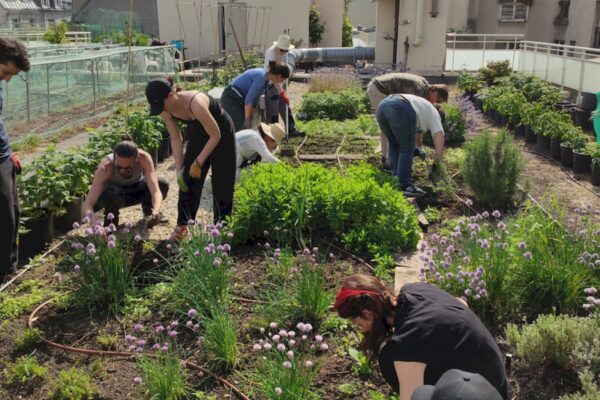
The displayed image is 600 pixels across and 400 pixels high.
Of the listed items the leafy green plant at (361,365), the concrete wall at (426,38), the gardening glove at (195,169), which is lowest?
the leafy green plant at (361,365)

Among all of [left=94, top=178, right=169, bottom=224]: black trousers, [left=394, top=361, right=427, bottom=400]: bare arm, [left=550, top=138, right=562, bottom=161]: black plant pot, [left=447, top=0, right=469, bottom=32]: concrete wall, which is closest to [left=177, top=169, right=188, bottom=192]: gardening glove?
[left=94, top=178, right=169, bottom=224]: black trousers

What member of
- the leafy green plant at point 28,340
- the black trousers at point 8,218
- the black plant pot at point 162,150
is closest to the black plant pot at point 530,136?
the black plant pot at point 162,150

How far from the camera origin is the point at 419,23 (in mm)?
17781

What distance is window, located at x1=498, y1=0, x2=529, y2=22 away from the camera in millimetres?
32188

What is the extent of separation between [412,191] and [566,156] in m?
3.36

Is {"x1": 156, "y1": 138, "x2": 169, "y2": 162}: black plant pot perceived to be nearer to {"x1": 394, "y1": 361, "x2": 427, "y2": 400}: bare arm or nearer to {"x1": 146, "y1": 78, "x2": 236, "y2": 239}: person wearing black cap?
{"x1": 146, "y1": 78, "x2": 236, "y2": 239}: person wearing black cap

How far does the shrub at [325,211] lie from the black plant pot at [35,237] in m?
1.68

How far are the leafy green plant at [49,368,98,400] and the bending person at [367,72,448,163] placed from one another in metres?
4.64

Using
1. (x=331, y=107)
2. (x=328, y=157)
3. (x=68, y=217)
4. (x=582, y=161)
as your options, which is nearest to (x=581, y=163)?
(x=582, y=161)

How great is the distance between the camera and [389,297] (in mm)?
2477

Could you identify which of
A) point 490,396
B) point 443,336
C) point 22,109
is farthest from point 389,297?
point 22,109

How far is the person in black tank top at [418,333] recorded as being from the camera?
2.31 meters

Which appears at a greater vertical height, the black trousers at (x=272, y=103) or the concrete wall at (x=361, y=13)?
the concrete wall at (x=361, y=13)

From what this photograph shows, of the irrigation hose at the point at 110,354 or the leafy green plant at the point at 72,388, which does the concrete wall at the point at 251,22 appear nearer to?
the irrigation hose at the point at 110,354
